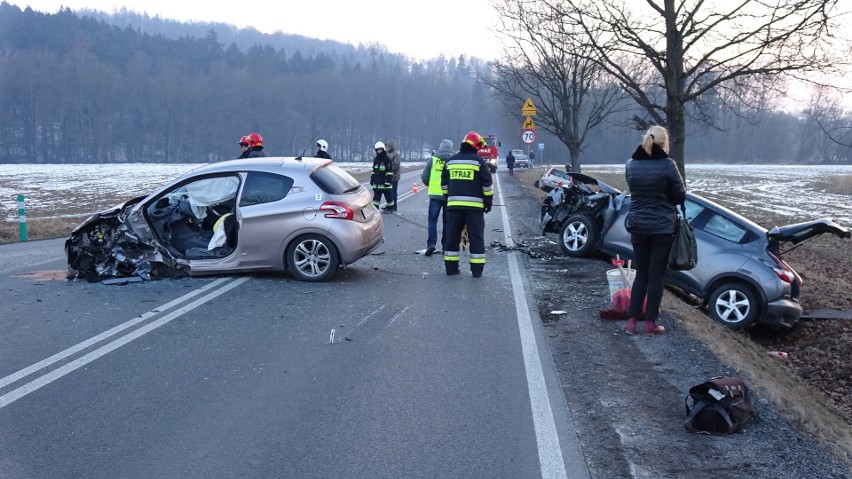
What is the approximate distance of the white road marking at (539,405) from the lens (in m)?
4.67

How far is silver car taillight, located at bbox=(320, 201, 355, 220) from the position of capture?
10.5 meters

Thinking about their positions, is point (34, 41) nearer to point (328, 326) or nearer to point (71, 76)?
point (71, 76)

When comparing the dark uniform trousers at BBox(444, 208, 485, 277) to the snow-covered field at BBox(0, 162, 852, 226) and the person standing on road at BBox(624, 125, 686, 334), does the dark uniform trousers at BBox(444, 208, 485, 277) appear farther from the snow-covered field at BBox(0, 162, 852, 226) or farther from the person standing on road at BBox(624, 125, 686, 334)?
the snow-covered field at BBox(0, 162, 852, 226)

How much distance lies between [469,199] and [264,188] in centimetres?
274

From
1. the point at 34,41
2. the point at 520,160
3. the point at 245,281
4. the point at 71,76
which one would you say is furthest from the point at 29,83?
the point at 245,281

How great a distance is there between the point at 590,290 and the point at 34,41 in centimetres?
12300

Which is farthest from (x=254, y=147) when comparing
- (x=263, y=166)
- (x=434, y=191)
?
(x=263, y=166)

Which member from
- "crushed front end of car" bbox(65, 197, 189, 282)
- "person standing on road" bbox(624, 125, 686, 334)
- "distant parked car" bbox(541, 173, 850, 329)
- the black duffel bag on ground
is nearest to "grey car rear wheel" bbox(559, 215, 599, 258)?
"distant parked car" bbox(541, 173, 850, 329)

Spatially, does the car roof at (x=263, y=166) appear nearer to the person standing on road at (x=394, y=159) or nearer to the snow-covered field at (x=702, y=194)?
the person standing on road at (x=394, y=159)

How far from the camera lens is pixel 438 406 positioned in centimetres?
570

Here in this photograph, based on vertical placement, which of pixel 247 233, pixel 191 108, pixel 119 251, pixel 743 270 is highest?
pixel 191 108

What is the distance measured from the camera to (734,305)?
10.4 m

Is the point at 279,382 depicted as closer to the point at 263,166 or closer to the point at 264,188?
the point at 264,188

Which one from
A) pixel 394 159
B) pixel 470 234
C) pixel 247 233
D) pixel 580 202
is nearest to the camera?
pixel 247 233
